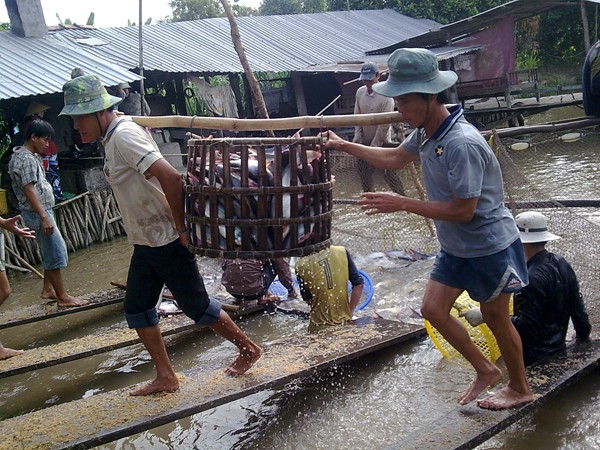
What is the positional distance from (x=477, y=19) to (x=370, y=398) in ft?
57.0

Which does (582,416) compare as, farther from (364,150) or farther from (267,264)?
(267,264)

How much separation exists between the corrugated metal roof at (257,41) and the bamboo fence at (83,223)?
3.39 m

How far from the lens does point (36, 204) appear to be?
5980 millimetres

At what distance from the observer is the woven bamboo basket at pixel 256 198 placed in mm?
3260

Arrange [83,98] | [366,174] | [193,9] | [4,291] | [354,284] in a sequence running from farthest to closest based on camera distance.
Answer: [193,9] < [366,174] < [354,284] < [4,291] < [83,98]

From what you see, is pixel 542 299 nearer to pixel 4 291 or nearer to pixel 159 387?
pixel 159 387

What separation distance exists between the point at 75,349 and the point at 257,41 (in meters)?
14.0

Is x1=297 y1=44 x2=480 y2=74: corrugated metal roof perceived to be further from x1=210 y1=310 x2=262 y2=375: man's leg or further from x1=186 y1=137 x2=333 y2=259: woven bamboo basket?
x1=186 y1=137 x2=333 y2=259: woven bamboo basket

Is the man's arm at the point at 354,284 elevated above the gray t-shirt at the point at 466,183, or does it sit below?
below

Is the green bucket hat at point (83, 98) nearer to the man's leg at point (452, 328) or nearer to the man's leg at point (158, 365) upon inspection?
the man's leg at point (158, 365)

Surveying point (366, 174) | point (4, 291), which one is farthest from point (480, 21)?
point (4, 291)

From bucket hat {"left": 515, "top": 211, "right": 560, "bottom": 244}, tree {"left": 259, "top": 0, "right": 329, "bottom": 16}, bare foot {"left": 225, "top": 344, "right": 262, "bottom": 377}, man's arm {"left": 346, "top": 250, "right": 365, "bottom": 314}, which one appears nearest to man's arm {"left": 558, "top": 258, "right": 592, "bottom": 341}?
bucket hat {"left": 515, "top": 211, "right": 560, "bottom": 244}

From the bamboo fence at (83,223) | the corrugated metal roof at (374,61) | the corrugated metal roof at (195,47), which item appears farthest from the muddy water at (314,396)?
the corrugated metal roof at (374,61)

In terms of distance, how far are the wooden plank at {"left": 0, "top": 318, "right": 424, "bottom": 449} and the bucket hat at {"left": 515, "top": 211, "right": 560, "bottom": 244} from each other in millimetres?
1230
